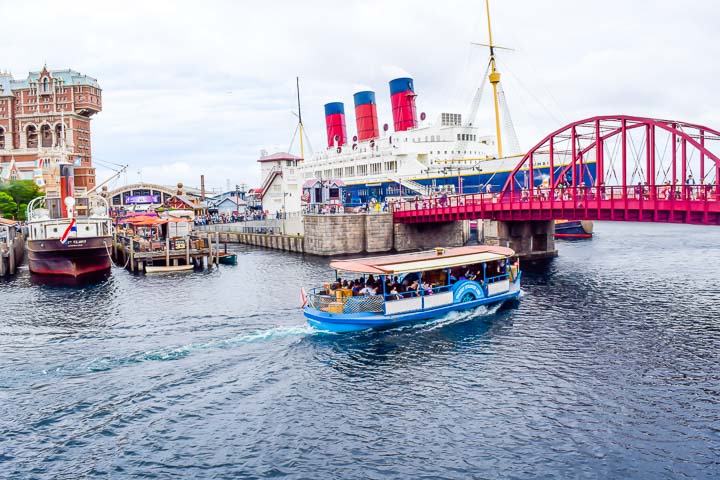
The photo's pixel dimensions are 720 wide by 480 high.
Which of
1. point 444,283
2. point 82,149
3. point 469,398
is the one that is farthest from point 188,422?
point 82,149

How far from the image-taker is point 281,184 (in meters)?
95.8

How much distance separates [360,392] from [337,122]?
9953cm

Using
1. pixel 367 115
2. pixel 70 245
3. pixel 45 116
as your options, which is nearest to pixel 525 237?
pixel 70 245

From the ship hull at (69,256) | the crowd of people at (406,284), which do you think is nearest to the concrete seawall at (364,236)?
the ship hull at (69,256)

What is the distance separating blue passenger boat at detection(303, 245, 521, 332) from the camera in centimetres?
3291

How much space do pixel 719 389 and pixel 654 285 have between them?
23.4 meters

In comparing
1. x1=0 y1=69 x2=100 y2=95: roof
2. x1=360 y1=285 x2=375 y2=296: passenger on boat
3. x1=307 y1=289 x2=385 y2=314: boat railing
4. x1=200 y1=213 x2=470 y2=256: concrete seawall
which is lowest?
x1=307 y1=289 x2=385 y2=314: boat railing

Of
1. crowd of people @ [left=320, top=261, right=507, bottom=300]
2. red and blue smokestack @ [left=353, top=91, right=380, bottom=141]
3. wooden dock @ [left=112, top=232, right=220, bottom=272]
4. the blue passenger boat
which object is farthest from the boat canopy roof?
red and blue smokestack @ [left=353, top=91, right=380, bottom=141]

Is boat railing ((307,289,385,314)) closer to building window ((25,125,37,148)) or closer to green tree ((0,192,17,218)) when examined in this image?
green tree ((0,192,17,218))

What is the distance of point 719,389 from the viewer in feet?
79.6

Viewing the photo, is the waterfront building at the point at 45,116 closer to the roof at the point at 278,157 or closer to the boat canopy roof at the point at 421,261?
the roof at the point at 278,157

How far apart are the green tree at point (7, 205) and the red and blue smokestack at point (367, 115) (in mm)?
57633

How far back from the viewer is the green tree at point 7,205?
316 ft

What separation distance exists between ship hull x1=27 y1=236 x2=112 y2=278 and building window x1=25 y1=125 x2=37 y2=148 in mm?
96367
